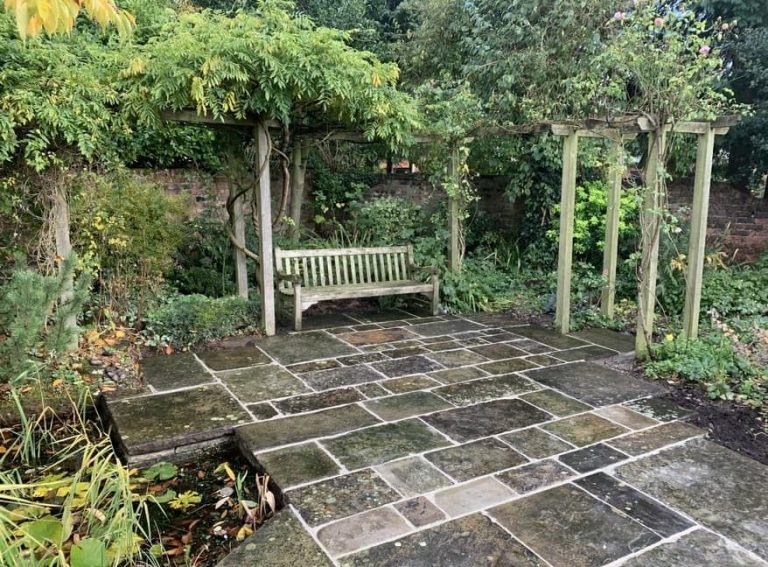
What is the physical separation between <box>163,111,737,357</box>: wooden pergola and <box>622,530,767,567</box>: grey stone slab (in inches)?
91.3

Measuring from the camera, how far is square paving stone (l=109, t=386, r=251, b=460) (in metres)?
3.05

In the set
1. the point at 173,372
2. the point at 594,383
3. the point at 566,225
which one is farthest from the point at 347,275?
the point at 594,383

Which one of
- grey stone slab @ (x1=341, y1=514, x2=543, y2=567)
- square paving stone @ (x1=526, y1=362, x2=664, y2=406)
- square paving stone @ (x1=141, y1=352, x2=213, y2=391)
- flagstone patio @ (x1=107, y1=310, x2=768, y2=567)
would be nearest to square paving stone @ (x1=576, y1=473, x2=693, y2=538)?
flagstone patio @ (x1=107, y1=310, x2=768, y2=567)

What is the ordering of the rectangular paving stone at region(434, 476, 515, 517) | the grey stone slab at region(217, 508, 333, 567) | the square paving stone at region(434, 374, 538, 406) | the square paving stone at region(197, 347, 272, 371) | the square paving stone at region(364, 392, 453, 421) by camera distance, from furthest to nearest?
the square paving stone at region(197, 347, 272, 371), the square paving stone at region(434, 374, 538, 406), the square paving stone at region(364, 392, 453, 421), the rectangular paving stone at region(434, 476, 515, 517), the grey stone slab at region(217, 508, 333, 567)

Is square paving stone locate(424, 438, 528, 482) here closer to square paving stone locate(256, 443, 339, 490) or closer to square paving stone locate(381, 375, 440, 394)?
square paving stone locate(256, 443, 339, 490)

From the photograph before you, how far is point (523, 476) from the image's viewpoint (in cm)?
273

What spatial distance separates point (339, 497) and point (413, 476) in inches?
14.9

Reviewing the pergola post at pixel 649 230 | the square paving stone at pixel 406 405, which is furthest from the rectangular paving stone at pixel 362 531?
the pergola post at pixel 649 230

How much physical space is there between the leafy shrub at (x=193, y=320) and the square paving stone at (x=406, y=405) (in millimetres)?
1912

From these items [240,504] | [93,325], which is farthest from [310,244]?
[240,504]

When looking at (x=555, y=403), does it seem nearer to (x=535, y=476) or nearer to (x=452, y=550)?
(x=535, y=476)

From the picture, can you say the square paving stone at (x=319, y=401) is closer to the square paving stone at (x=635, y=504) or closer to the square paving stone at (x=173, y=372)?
the square paving stone at (x=173, y=372)

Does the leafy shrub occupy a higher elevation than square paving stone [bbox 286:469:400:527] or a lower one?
higher

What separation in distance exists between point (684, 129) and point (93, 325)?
4698 millimetres
